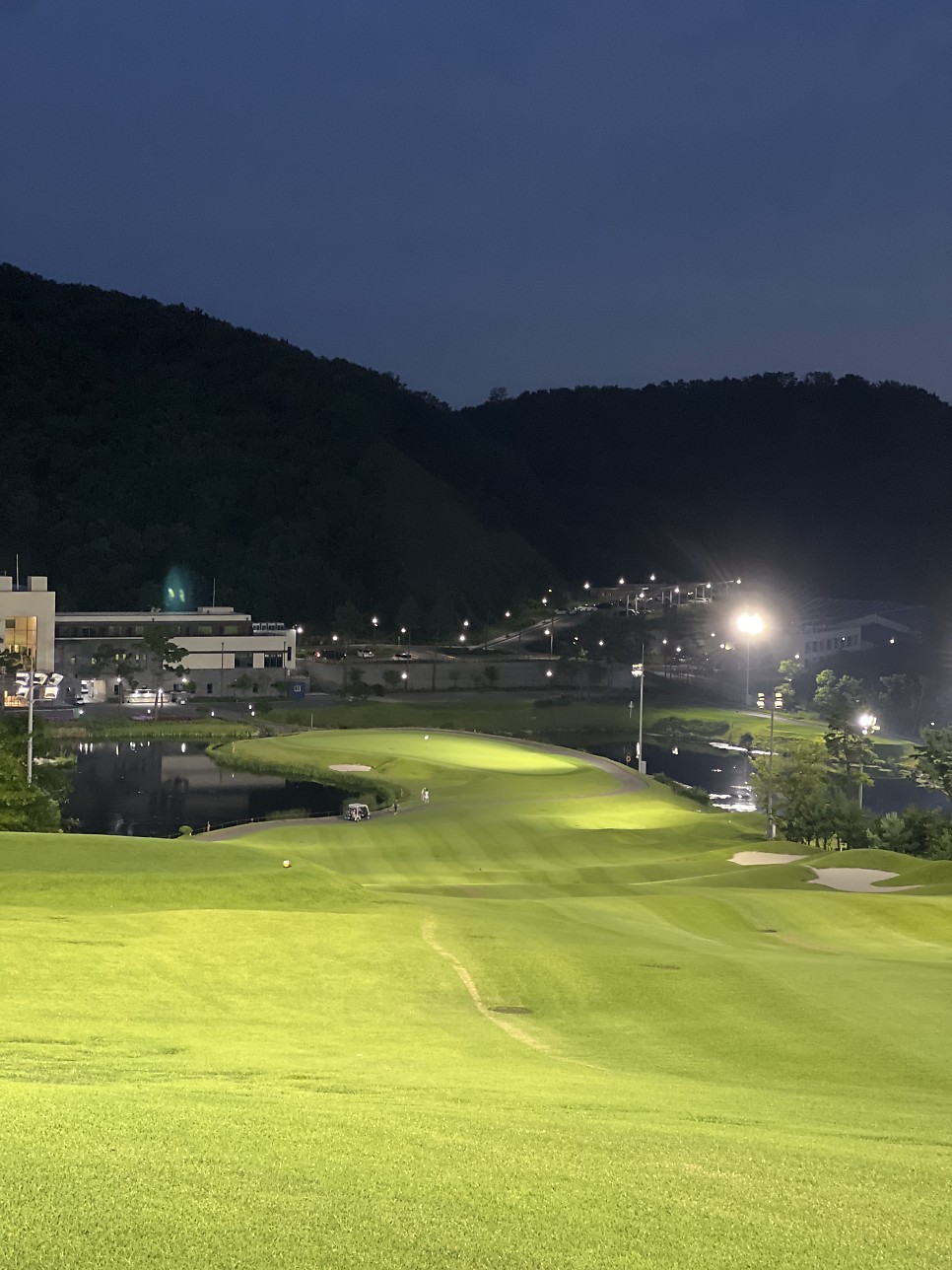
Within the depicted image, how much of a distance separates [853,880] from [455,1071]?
2148 centimetres

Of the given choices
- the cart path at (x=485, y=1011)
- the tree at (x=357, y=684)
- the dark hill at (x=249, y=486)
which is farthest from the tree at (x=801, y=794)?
the dark hill at (x=249, y=486)

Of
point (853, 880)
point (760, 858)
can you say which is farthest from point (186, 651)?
point (853, 880)

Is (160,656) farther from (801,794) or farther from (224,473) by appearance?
(224,473)

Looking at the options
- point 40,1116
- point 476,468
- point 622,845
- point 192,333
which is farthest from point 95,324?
point 40,1116

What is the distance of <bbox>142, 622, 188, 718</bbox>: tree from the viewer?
8788 cm

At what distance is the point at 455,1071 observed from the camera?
10.7 metres

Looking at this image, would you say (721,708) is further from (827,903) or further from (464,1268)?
(464,1268)

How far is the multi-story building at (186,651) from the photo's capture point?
90.6m

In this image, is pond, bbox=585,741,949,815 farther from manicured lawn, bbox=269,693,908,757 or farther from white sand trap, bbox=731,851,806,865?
white sand trap, bbox=731,851,806,865

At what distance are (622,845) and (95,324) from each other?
165572 mm

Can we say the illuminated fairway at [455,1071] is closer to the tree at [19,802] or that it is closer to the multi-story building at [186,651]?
the tree at [19,802]

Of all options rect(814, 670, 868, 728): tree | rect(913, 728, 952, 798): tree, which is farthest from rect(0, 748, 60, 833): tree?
rect(814, 670, 868, 728): tree

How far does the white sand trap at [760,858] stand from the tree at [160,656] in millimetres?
57328

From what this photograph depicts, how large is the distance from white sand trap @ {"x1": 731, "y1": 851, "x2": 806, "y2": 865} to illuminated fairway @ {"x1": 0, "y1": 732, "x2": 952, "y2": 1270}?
8431 millimetres
